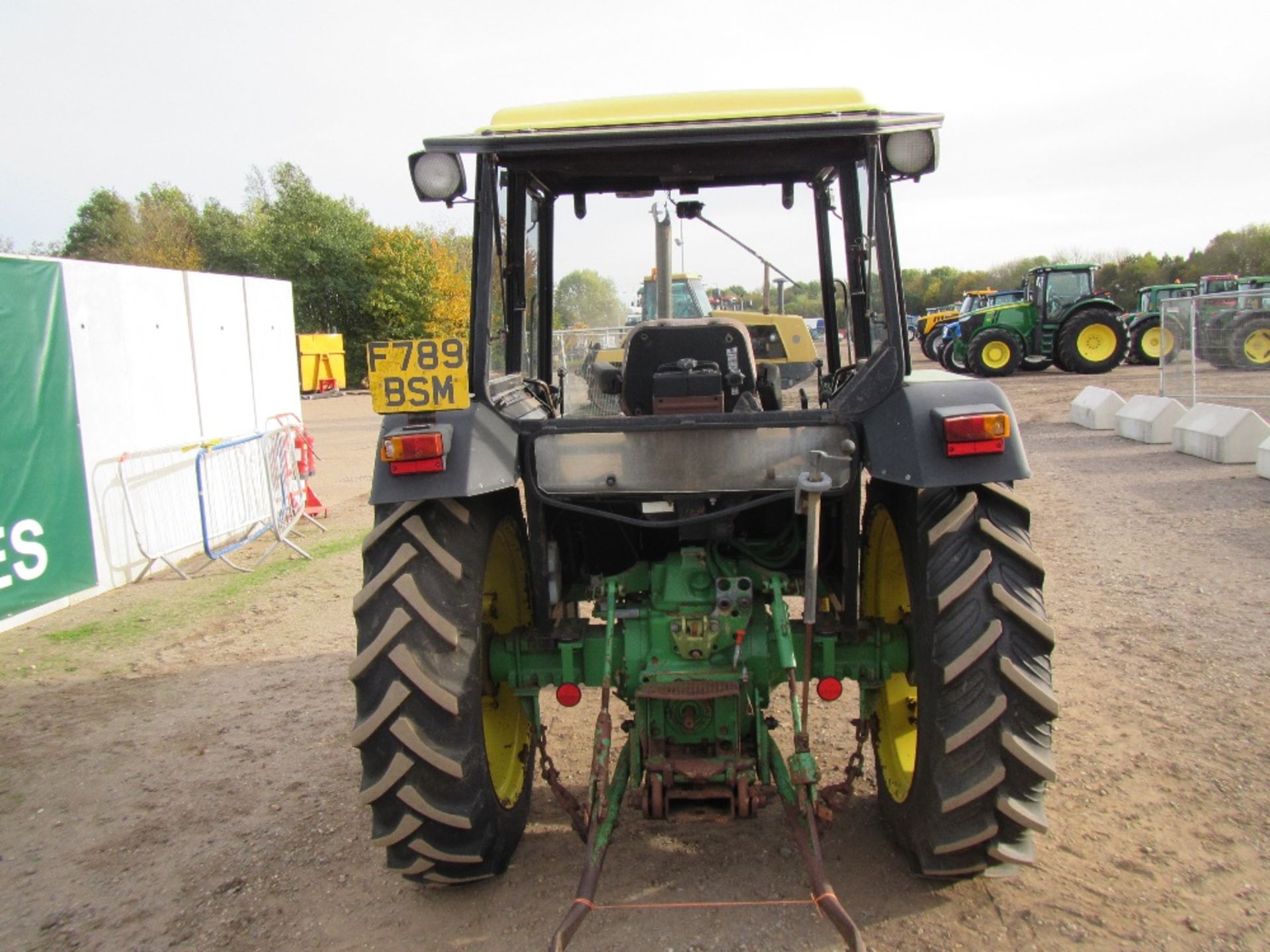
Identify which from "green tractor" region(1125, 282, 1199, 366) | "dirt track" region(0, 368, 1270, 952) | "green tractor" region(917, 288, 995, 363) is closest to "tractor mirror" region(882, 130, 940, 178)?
"dirt track" region(0, 368, 1270, 952)

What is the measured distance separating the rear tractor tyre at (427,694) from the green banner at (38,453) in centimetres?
539

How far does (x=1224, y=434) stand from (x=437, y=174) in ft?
34.9

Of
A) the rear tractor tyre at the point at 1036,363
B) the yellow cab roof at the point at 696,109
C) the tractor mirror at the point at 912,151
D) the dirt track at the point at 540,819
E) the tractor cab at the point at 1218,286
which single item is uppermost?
the tractor cab at the point at 1218,286

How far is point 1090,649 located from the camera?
5484 mm

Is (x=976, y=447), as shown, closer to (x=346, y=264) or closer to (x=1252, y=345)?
(x=1252, y=345)

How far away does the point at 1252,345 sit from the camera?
17141 mm

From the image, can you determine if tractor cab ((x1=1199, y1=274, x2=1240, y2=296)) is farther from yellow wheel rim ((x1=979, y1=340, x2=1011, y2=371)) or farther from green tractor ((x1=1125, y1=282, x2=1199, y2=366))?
yellow wheel rim ((x1=979, y1=340, x2=1011, y2=371))

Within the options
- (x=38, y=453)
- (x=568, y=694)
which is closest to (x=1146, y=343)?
(x=38, y=453)

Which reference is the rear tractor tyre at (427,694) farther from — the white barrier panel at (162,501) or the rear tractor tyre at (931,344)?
the rear tractor tyre at (931,344)

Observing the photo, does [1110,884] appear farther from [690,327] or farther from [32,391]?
[32,391]

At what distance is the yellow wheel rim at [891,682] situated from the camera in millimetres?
3527

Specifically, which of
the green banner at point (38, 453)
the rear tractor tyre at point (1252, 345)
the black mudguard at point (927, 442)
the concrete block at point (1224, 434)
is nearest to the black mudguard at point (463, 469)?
the black mudguard at point (927, 442)

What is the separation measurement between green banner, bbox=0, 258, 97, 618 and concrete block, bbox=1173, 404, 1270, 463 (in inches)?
456

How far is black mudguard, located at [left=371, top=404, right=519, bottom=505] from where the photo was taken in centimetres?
301
